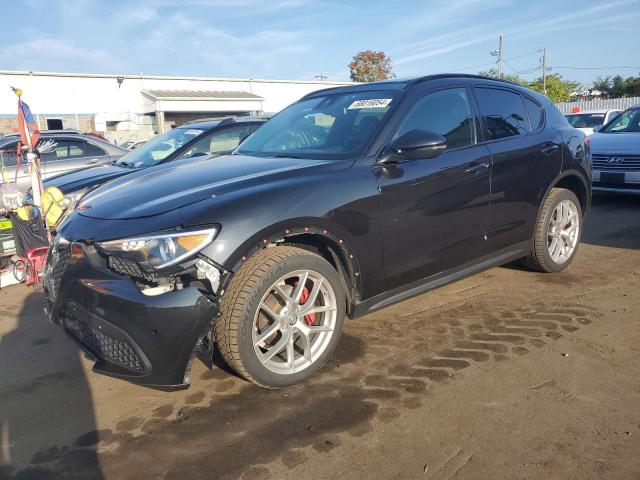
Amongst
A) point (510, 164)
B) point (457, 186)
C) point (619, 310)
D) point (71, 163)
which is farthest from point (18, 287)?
point (619, 310)

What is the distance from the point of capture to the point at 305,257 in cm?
299

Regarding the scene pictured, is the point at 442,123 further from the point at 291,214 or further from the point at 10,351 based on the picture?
the point at 10,351

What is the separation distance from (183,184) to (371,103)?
150cm

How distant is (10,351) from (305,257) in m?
2.44

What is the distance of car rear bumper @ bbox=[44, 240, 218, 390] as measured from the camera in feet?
8.48

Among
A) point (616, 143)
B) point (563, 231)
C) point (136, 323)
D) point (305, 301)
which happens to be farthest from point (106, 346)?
point (616, 143)

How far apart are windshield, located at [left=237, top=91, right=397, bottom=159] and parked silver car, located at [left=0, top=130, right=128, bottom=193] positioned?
16.1 ft

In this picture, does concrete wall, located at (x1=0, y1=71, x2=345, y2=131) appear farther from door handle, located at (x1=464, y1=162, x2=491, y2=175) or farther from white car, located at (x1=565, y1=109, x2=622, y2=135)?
door handle, located at (x1=464, y1=162, x2=491, y2=175)

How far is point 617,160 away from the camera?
7.92 m

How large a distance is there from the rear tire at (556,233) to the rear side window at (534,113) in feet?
1.99

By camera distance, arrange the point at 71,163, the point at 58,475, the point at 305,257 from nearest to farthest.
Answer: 1. the point at 58,475
2. the point at 305,257
3. the point at 71,163

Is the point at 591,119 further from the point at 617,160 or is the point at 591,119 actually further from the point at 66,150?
the point at 66,150

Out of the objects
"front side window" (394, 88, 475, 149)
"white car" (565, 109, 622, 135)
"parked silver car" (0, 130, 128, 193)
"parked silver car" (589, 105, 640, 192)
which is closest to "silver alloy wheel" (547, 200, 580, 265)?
"front side window" (394, 88, 475, 149)

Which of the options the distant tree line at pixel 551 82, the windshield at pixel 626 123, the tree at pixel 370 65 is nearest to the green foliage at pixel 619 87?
the distant tree line at pixel 551 82
